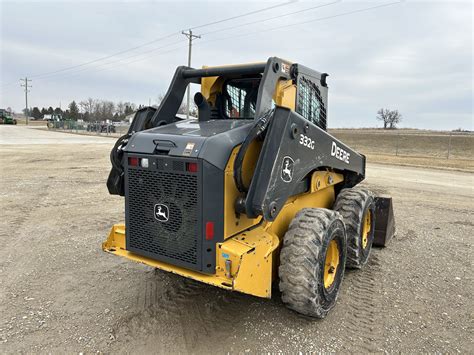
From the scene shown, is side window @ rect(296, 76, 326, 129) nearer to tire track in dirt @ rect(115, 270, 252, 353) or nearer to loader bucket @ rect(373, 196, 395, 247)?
loader bucket @ rect(373, 196, 395, 247)

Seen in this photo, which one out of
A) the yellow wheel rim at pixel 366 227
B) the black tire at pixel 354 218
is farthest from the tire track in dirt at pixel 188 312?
the yellow wheel rim at pixel 366 227

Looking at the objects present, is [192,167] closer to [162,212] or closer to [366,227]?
[162,212]

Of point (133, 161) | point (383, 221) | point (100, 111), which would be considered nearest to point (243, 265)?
point (133, 161)

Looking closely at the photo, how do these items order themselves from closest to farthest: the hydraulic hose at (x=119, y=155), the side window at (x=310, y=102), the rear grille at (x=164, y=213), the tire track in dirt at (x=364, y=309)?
the rear grille at (x=164, y=213), the tire track in dirt at (x=364, y=309), the hydraulic hose at (x=119, y=155), the side window at (x=310, y=102)

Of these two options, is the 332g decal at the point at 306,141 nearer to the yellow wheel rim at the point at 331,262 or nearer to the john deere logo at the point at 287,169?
the john deere logo at the point at 287,169

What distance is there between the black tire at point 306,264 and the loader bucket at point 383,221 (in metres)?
2.52

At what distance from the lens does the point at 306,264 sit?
3295 mm

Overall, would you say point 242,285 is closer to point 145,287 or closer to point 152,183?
point 152,183

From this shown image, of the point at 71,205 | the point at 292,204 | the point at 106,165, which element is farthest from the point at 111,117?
the point at 292,204

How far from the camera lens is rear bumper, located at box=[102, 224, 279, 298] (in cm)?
298

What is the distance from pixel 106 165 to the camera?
50.4 feet

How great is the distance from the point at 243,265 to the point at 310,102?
2196 mm

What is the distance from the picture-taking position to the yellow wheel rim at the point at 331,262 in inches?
155

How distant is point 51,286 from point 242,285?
8.42ft
